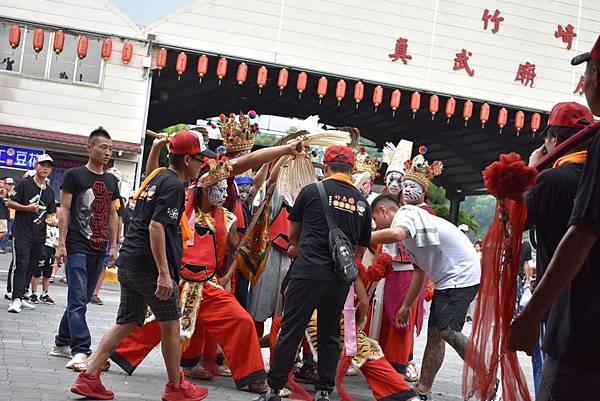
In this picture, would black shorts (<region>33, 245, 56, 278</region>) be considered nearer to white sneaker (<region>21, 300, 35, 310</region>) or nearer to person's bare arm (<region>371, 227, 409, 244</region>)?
white sneaker (<region>21, 300, 35, 310</region>)

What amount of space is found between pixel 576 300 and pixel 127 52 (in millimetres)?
19722

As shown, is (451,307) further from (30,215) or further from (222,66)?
(222,66)

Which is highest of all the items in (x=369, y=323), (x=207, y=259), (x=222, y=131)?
(x=222, y=131)

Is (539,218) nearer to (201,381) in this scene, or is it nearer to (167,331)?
(167,331)

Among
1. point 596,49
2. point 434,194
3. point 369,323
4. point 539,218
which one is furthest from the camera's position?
point 434,194

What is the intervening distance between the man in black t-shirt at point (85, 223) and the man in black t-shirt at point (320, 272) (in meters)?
2.04

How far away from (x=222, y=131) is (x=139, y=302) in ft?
7.44

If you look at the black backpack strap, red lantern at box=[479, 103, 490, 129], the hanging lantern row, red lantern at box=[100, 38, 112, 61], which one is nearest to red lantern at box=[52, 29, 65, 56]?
the hanging lantern row

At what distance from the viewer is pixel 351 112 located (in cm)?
2988

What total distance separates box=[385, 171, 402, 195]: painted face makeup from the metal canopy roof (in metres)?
14.8

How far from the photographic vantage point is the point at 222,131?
7453 mm

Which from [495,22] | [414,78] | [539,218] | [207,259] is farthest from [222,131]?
[495,22]

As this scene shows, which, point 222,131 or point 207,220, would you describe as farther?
point 222,131

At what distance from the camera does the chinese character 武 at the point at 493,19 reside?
2422cm
